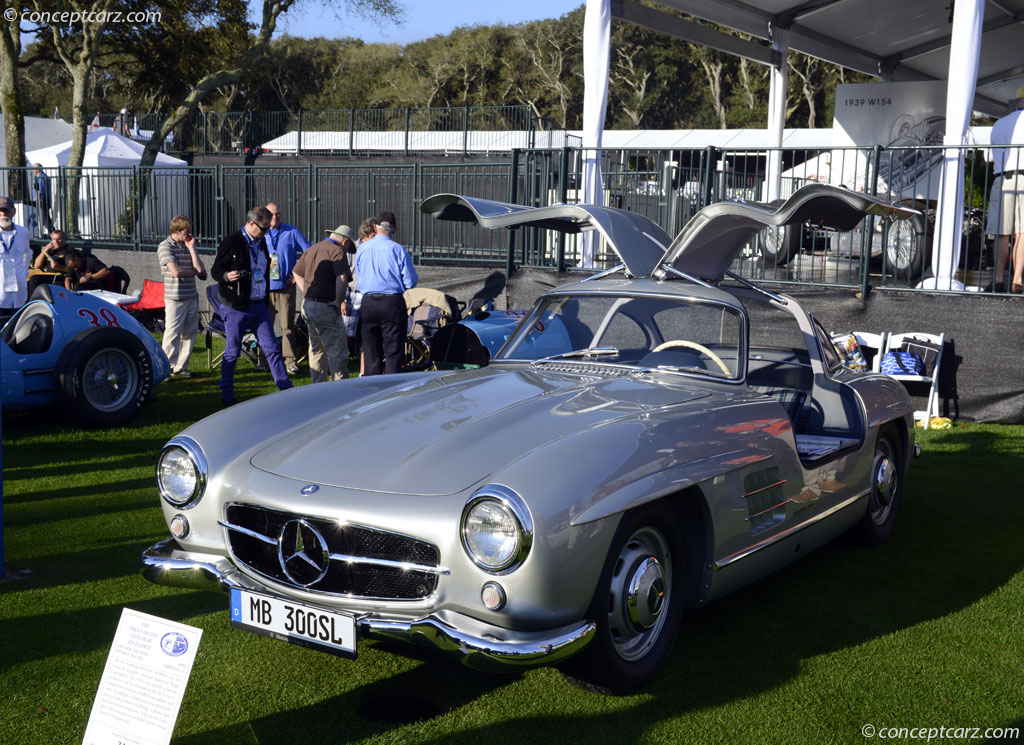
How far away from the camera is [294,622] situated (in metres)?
3.25

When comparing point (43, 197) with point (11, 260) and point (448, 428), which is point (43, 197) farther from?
point (448, 428)

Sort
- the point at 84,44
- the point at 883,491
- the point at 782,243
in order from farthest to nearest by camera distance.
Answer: the point at 84,44, the point at 782,243, the point at 883,491

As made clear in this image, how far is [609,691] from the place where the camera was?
11.4 feet

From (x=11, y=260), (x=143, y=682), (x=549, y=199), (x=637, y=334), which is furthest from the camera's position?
(x=549, y=199)

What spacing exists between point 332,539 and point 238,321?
6019mm

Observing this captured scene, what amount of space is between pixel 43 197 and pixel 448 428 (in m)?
18.7

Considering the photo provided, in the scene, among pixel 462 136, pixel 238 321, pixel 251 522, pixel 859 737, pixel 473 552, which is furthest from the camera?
pixel 462 136

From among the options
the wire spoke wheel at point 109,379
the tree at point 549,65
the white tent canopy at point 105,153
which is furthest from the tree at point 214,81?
the tree at point 549,65

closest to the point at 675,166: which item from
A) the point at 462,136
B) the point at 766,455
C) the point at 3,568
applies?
the point at 766,455

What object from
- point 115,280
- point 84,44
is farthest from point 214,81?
point 115,280

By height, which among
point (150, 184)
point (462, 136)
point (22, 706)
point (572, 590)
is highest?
point (462, 136)

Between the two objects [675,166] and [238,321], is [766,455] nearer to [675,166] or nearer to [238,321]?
[238,321]

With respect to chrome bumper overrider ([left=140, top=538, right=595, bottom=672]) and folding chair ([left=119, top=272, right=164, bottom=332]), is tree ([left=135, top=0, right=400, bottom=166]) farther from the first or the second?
chrome bumper overrider ([left=140, top=538, right=595, bottom=672])

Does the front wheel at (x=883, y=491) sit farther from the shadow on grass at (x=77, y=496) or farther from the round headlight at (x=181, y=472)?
the shadow on grass at (x=77, y=496)
